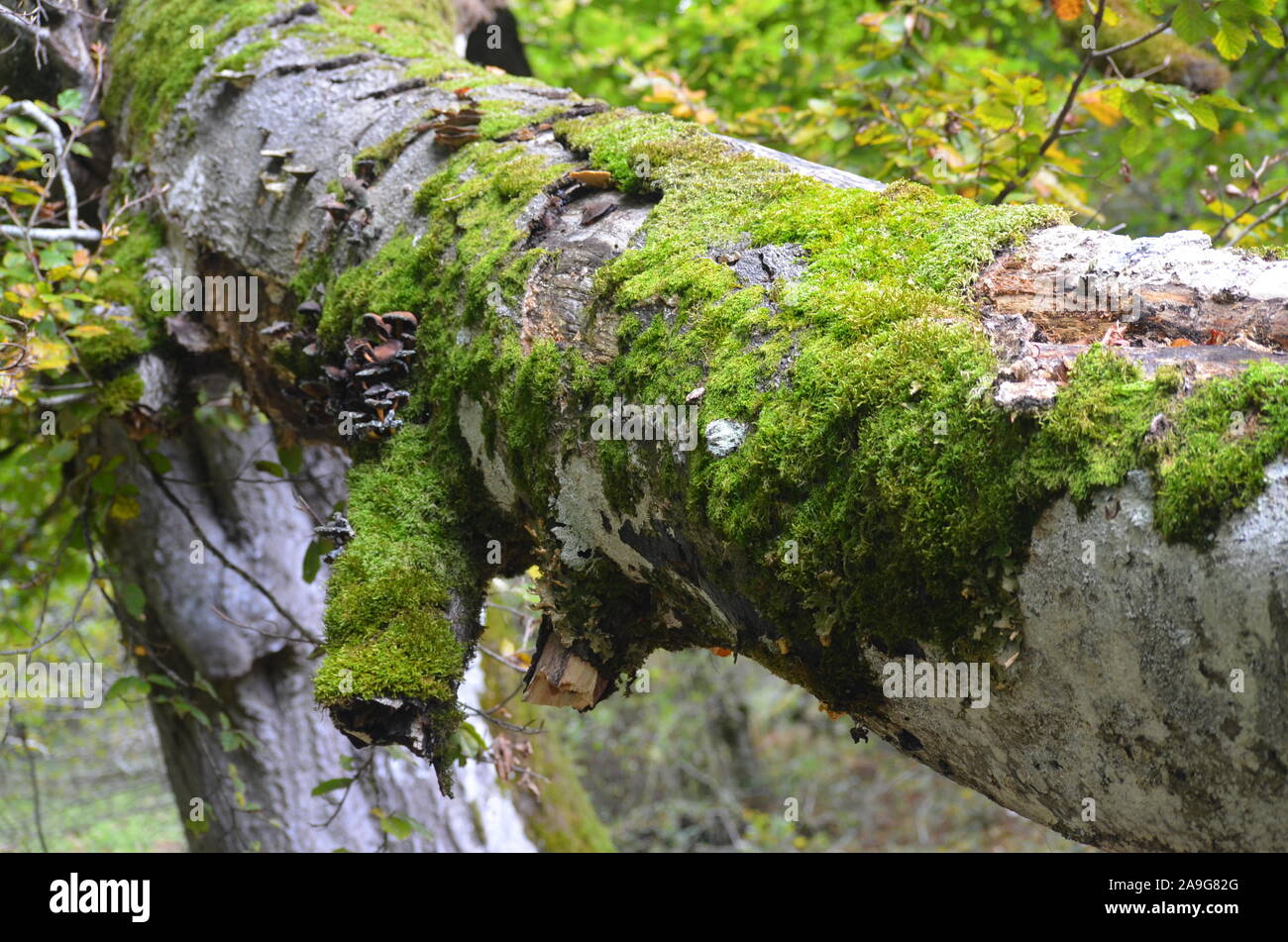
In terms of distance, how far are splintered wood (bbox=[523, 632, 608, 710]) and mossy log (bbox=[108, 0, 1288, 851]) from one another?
0.02 m

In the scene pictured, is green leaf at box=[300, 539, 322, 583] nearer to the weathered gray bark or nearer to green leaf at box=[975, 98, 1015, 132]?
the weathered gray bark

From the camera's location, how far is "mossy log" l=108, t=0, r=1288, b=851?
1.15 m

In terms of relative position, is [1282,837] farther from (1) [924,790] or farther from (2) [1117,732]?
(1) [924,790]

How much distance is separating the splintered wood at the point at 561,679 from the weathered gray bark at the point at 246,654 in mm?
2192

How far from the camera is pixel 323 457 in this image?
4.48m

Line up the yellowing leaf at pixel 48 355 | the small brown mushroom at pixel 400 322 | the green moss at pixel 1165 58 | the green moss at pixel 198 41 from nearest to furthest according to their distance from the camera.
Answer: the small brown mushroom at pixel 400 322
the yellowing leaf at pixel 48 355
the green moss at pixel 198 41
the green moss at pixel 1165 58

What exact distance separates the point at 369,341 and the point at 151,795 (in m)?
10.1

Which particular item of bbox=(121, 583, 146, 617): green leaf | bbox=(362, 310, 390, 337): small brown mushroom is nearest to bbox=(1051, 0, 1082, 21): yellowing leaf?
bbox=(362, 310, 390, 337): small brown mushroom

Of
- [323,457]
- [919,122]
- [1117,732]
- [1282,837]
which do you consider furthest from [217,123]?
[1282,837]

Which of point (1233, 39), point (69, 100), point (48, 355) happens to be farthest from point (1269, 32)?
point (69, 100)

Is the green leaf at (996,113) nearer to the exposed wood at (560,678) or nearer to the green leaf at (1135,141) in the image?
the green leaf at (1135,141)

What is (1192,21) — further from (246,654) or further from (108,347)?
(246,654)

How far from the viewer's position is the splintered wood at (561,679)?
6.86ft

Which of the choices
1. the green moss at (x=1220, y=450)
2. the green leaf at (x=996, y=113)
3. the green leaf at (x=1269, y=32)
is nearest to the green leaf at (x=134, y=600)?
the green leaf at (x=996, y=113)
